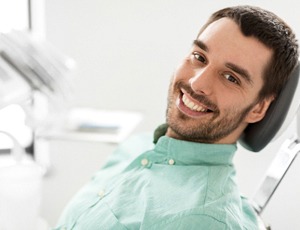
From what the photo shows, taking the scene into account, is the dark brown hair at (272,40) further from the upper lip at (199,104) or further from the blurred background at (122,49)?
the blurred background at (122,49)

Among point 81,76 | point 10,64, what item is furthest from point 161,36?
point 10,64

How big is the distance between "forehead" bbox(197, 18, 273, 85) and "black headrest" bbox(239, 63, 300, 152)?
0.25 feet

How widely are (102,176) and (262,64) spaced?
1.92ft

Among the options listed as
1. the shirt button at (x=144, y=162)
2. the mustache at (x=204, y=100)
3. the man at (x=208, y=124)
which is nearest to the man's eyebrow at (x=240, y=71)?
the man at (x=208, y=124)

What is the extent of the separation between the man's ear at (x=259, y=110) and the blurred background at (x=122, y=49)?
347 mm

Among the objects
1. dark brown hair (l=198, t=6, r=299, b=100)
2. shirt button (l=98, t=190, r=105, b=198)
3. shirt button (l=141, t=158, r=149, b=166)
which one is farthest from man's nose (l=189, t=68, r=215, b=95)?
shirt button (l=98, t=190, r=105, b=198)

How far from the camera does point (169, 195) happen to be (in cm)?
115

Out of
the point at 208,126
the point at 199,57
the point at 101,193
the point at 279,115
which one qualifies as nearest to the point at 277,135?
the point at 279,115

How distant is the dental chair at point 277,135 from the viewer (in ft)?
3.90

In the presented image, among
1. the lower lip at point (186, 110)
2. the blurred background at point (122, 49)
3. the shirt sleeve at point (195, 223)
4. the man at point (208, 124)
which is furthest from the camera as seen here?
the blurred background at point (122, 49)

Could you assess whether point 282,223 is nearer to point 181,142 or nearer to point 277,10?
point 181,142

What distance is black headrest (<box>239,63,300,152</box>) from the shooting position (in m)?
1.18

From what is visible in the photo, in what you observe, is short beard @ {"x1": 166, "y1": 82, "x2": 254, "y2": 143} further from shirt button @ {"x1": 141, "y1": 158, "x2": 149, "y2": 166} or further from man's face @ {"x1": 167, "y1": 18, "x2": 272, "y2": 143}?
shirt button @ {"x1": 141, "y1": 158, "x2": 149, "y2": 166}

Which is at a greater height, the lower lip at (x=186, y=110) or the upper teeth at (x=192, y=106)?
the upper teeth at (x=192, y=106)
